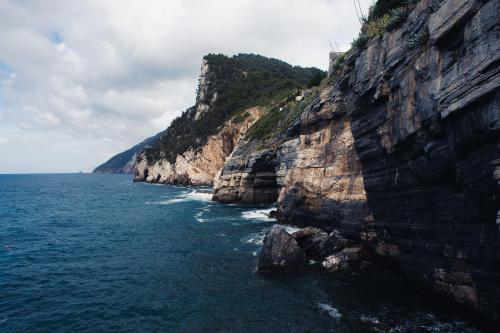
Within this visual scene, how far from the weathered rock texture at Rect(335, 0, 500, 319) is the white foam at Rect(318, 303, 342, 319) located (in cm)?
569

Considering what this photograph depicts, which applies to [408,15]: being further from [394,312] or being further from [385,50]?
[394,312]

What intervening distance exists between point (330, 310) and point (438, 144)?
34.7ft

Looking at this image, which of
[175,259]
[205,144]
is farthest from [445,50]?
[205,144]

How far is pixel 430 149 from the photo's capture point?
621 inches

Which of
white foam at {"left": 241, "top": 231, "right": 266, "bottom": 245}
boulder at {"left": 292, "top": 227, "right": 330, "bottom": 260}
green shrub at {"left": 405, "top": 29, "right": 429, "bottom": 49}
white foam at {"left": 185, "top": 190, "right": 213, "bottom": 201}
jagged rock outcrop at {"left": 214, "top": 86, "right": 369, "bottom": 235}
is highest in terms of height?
green shrub at {"left": 405, "top": 29, "right": 429, "bottom": 49}

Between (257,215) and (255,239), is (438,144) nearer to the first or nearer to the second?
(255,239)

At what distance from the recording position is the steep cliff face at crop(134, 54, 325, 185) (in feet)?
311

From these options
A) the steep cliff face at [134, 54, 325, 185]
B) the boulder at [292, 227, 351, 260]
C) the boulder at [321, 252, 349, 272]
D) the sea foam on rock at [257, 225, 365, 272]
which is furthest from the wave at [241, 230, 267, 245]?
the steep cliff face at [134, 54, 325, 185]

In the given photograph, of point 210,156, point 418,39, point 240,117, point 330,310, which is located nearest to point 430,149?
point 418,39

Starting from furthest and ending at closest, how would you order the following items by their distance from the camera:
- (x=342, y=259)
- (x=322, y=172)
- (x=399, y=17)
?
(x=322, y=172), (x=342, y=259), (x=399, y=17)

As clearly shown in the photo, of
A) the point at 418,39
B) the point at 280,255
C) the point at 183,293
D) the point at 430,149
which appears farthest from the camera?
the point at 280,255

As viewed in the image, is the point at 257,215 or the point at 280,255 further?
the point at 257,215

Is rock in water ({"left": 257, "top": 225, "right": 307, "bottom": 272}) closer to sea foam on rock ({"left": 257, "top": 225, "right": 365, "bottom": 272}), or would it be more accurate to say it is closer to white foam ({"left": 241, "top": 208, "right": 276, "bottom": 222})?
sea foam on rock ({"left": 257, "top": 225, "right": 365, "bottom": 272})

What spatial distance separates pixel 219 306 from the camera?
1836cm
